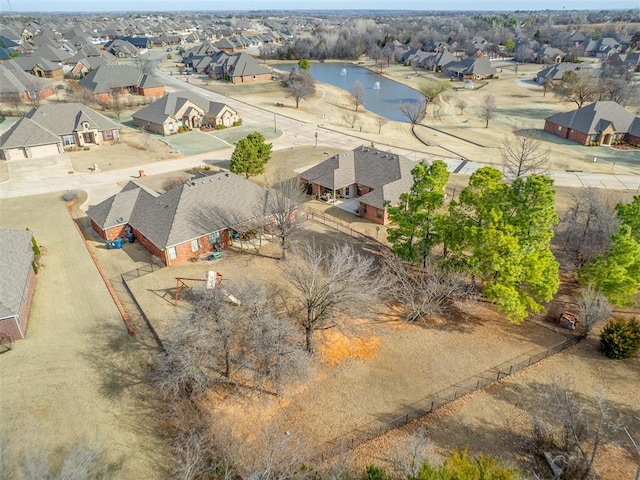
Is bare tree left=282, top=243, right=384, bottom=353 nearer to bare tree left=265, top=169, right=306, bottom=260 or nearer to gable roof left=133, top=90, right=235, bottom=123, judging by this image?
bare tree left=265, top=169, right=306, bottom=260

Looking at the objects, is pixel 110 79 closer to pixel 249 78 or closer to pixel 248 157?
pixel 249 78

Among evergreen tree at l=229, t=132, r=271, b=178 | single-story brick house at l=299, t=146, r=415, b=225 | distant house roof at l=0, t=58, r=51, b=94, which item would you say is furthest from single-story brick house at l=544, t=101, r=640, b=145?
distant house roof at l=0, t=58, r=51, b=94

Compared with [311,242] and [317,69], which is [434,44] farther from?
[311,242]

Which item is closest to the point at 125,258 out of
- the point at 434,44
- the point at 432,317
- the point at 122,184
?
the point at 122,184

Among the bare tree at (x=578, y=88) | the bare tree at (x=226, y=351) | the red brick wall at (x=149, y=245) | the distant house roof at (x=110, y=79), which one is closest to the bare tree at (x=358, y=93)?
the bare tree at (x=578, y=88)

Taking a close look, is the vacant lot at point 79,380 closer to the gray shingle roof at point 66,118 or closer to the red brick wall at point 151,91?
the gray shingle roof at point 66,118
